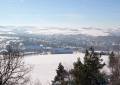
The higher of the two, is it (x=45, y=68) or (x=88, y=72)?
(x=88, y=72)

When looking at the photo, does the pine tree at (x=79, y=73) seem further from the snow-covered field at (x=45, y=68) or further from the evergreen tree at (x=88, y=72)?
the snow-covered field at (x=45, y=68)

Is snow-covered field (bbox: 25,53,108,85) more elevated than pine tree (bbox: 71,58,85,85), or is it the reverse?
pine tree (bbox: 71,58,85,85)

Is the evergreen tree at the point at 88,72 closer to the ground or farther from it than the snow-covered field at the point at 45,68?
farther from it

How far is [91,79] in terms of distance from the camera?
2025 cm

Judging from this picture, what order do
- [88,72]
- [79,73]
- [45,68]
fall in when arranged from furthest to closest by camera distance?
[45,68]
[88,72]
[79,73]

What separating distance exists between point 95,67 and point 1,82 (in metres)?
13.9

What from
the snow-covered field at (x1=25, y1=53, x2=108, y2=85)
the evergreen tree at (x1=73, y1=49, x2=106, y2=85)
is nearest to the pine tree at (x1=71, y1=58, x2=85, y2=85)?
the evergreen tree at (x1=73, y1=49, x2=106, y2=85)

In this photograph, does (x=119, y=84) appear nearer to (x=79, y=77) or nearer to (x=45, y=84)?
(x=79, y=77)

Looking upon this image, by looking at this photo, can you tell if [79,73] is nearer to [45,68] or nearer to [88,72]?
[88,72]

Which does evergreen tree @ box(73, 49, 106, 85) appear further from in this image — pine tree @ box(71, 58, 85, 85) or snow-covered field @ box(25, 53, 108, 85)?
snow-covered field @ box(25, 53, 108, 85)

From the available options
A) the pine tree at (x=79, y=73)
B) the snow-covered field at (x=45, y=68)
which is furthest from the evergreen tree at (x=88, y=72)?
the snow-covered field at (x=45, y=68)

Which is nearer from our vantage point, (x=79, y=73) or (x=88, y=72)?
(x=79, y=73)

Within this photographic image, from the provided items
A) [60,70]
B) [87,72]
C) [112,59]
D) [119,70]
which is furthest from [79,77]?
[112,59]

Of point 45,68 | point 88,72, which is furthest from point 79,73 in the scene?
point 45,68
